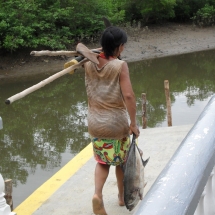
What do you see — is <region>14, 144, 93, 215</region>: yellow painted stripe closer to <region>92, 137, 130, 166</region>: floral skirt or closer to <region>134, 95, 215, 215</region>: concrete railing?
<region>92, 137, 130, 166</region>: floral skirt

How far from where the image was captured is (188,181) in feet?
4.65

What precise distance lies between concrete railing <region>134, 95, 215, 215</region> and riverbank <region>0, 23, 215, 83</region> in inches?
648

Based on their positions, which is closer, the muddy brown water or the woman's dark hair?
the woman's dark hair

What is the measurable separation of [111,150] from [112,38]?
2.98ft

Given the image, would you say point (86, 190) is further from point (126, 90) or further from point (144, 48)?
point (144, 48)

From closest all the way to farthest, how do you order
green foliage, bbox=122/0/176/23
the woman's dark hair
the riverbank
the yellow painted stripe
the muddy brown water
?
the woman's dark hair < the yellow painted stripe < the muddy brown water < the riverbank < green foliage, bbox=122/0/176/23

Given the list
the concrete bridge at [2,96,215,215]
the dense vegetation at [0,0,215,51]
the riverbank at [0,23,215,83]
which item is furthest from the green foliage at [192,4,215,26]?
the concrete bridge at [2,96,215,215]

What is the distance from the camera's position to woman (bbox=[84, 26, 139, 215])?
369cm

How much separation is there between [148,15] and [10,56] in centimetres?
1059

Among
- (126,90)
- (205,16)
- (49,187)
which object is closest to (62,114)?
(49,187)

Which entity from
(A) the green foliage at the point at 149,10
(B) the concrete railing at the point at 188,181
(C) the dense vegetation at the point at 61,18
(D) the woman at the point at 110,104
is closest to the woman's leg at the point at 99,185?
(D) the woman at the point at 110,104

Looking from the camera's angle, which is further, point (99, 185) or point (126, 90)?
point (99, 185)

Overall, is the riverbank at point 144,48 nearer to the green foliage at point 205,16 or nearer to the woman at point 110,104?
the green foliage at point 205,16

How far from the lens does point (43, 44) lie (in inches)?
784
